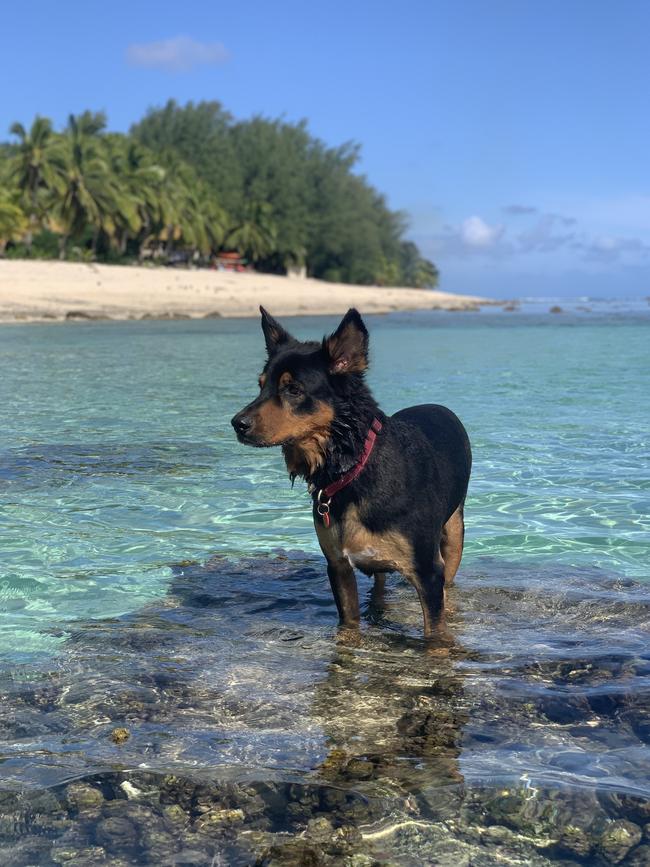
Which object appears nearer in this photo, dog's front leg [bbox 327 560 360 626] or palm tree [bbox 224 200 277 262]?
dog's front leg [bbox 327 560 360 626]

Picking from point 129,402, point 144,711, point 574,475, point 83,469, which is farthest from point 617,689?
point 129,402

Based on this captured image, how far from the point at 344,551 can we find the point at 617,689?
1.67m

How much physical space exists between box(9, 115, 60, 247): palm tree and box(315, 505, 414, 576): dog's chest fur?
6773 cm

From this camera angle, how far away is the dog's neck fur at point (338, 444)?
5.32m

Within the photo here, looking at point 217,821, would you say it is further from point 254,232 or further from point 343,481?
point 254,232

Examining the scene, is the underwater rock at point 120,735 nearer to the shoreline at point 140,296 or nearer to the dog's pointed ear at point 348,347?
the dog's pointed ear at point 348,347

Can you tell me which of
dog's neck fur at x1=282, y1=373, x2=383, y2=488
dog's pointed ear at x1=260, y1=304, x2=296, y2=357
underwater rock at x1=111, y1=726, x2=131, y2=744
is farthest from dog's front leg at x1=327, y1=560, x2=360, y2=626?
underwater rock at x1=111, y1=726, x2=131, y2=744

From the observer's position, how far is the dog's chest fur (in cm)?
539

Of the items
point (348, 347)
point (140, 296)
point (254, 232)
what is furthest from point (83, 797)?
point (254, 232)

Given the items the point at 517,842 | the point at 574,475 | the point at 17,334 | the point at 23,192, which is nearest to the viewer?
the point at 517,842

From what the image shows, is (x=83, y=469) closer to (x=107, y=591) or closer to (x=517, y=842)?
(x=107, y=591)

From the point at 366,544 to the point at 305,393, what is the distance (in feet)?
3.11

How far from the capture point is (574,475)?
36.6 ft

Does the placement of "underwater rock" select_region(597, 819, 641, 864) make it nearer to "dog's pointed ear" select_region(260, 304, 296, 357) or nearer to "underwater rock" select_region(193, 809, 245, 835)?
"underwater rock" select_region(193, 809, 245, 835)
